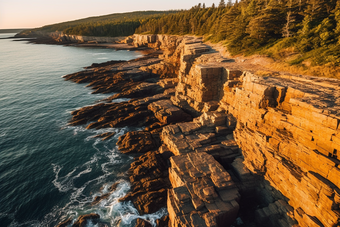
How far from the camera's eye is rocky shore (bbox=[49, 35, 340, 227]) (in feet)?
56.7

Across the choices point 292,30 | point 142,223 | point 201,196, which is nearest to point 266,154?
point 201,196

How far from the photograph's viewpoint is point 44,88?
64938 mm

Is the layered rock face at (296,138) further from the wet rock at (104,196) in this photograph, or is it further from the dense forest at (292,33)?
the wet rock at (104,196)

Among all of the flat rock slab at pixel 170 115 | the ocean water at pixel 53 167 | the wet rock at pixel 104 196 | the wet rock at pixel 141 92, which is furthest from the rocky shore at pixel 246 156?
the wet rock at pixel 141 92

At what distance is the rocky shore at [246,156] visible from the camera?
1730cm

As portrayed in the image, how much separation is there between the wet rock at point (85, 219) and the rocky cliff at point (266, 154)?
9.23m

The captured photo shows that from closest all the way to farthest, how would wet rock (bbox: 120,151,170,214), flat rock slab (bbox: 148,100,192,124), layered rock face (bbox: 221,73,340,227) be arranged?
1. layered rock face (bbox: 221,73,340,227)
2. wet rock (bbox: 120,151,170,214)
3. flat rock slab (bbox: 148,100,192,124)

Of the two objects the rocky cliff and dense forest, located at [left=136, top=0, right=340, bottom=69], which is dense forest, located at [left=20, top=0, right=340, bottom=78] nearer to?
dense forest, located at [left=136, top=0, right=340, bottom=69]

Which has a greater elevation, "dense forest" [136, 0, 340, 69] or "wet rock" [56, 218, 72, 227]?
"dense forest" [136, 0, 340, 69]

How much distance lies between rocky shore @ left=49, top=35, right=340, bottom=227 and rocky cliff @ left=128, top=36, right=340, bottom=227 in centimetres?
9

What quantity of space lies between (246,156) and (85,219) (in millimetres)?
21637

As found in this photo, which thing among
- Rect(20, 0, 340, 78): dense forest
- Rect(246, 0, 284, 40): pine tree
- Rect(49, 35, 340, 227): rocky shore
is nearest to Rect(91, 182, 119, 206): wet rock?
Rect(49, 35, 340, 227): rocky shore

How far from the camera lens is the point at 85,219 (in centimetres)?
2159

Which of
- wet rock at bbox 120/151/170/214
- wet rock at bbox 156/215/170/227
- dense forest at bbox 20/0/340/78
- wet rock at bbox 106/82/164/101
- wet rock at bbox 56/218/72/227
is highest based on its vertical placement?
dense forest at bbox 20/0/340/78
